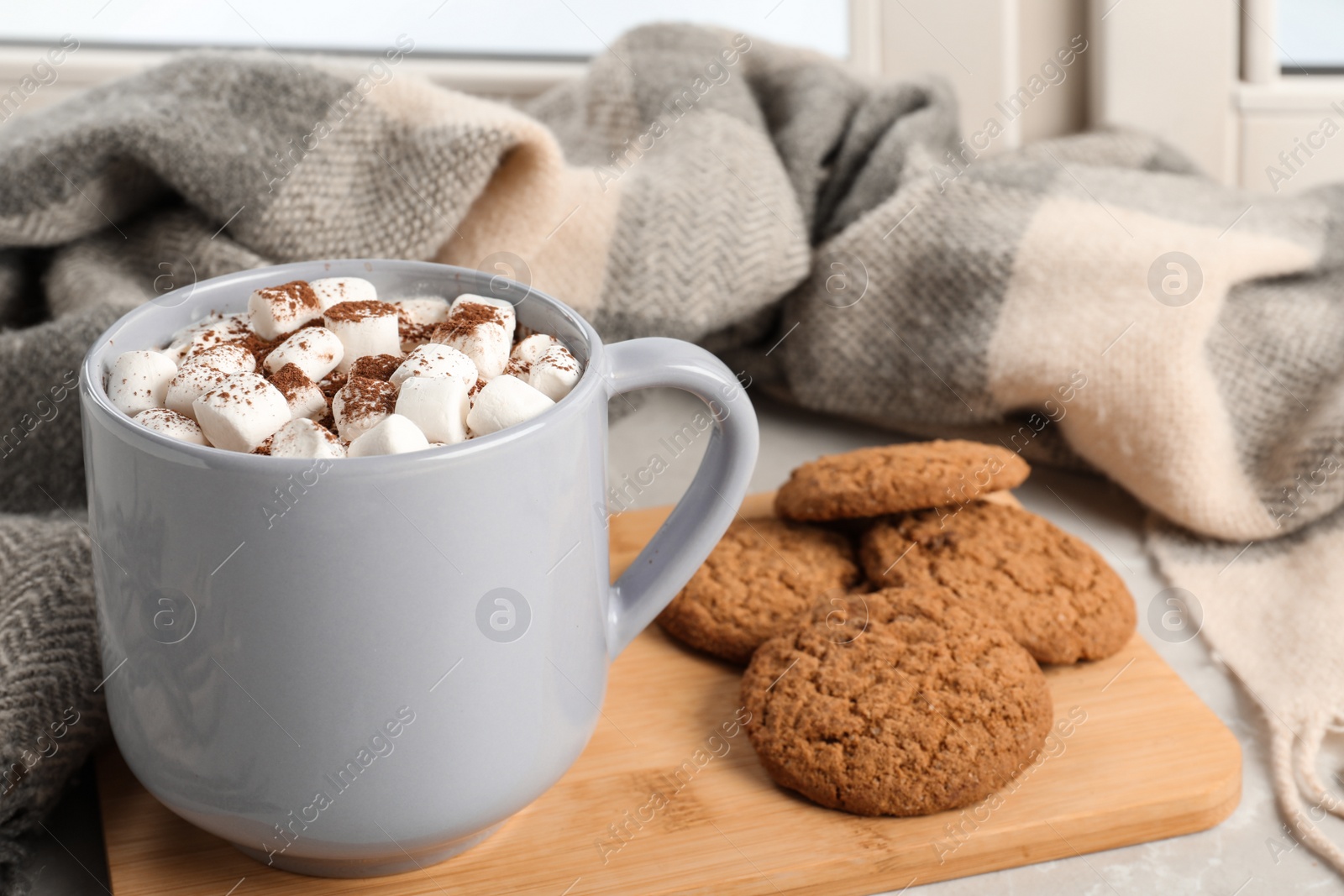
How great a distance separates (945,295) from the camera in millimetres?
983

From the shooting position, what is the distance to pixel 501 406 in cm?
53

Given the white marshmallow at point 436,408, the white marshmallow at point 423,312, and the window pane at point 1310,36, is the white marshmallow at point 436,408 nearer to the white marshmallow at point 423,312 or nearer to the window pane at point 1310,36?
the white marshmallow at point 423,312

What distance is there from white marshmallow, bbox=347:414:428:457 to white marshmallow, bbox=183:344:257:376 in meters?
0.08

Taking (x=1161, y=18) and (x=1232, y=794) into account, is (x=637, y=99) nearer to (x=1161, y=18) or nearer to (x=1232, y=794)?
(x=1161, y=18)

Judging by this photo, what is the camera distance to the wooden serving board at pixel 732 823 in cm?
60

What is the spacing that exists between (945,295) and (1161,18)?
0.48 meters

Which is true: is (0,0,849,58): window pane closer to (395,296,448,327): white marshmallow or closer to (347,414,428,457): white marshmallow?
(395,296,448,327): white marshmallow

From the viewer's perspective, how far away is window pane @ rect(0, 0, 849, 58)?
1.28m

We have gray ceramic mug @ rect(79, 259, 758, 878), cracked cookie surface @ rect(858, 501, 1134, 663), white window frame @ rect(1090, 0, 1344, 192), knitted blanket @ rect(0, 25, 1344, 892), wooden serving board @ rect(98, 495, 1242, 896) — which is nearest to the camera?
gray ceramic mug @ rect(79, 259, 758, 878)

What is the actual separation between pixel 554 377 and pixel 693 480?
11 centimetres

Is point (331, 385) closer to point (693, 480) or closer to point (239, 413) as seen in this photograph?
point (239, 413)

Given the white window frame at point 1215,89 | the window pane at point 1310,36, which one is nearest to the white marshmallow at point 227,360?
the white window frame at point 1215,89

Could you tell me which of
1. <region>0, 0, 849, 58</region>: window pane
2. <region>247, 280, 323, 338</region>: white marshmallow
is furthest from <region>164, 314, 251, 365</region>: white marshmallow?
<region>0, 0, 849, 58</region>: window pane

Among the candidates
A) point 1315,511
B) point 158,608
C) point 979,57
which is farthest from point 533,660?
point 979,57
